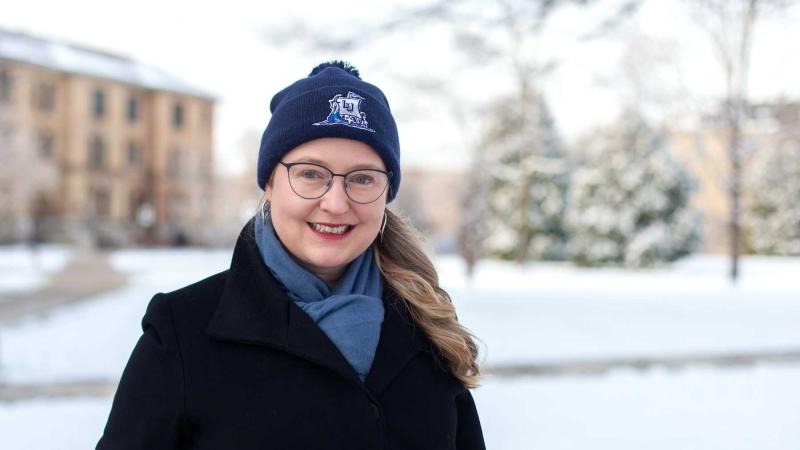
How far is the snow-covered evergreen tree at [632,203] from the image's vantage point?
30453 millimetres

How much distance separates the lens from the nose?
1804 millimetres

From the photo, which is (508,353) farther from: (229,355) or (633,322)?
(229,355)

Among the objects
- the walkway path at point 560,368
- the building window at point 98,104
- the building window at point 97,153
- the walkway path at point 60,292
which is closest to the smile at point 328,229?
the walkway path at point 560,368

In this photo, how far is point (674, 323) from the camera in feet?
41.8

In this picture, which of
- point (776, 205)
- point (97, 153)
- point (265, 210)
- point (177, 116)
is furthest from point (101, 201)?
point (265, 210)

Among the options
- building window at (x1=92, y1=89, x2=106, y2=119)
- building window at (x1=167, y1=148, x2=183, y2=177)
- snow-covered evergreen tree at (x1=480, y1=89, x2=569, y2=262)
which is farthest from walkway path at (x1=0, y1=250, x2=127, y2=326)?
building window at (x1=167, y1=148, x2=183, y2=177)

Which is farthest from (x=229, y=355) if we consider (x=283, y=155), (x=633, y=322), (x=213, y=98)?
(x=213, y=98)

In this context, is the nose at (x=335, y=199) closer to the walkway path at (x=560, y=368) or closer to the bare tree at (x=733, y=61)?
the walkway path at (x=560, y=368)

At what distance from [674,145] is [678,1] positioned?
1975 centimetres

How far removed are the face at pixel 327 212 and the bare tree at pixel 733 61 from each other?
15709 mm

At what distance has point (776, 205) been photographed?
124ft

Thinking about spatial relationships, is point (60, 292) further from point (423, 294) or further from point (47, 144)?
point (47, 144)

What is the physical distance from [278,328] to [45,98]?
53005 mm

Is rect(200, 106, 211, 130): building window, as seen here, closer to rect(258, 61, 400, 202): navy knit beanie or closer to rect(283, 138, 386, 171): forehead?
rect(258, 61, 400, 202): navy knit beanie
